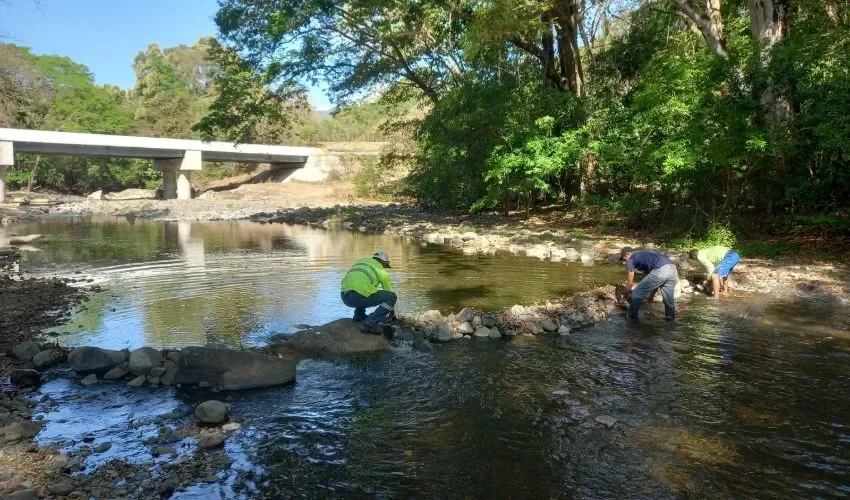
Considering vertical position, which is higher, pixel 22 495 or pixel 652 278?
pixel 652 278

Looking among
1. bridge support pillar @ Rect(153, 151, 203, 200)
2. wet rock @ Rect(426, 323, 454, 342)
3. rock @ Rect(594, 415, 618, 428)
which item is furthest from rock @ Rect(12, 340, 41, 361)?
bridge support pillar @ Rect(153, 151, 203, 200)

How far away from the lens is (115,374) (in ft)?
23.4

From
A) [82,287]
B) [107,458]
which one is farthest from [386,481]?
[82,287]

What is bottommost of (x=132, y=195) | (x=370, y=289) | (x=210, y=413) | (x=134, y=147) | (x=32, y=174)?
(x=210, y=413)

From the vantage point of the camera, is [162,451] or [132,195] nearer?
[162,451]

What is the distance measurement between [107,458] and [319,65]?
22.4m

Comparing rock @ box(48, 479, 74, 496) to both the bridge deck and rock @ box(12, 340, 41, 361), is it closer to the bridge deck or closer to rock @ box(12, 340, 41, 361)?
Result: rock @ box(12, 340, 41, 361)

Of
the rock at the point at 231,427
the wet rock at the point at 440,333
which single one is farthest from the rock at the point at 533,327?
the rock at the point at 231,427

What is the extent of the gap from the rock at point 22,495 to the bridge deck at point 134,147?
31.4 m

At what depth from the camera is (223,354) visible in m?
6.96

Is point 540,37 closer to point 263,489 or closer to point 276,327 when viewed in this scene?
point 276,327

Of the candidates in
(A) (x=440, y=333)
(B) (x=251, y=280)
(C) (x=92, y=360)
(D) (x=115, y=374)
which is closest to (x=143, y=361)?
(D) (x=115, y=374)

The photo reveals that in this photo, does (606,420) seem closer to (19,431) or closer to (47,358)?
(19,431)

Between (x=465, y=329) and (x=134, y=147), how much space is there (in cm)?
4108
